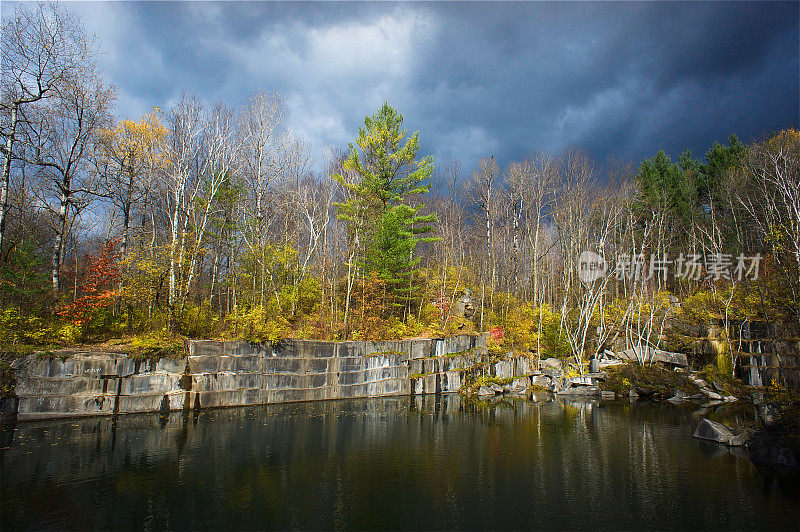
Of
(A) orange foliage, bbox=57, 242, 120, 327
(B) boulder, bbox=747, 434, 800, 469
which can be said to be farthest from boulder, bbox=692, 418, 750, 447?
(A) orange foliage, bbox=57, 242, 120, 327

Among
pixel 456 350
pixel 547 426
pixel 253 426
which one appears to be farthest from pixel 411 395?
pixel 253 426

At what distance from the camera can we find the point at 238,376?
55.8 feet

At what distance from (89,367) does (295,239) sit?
15.4 m

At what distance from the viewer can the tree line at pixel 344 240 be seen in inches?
660

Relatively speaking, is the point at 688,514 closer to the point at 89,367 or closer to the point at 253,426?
the point at 253,426

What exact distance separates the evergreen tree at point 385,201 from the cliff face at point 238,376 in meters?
4.66

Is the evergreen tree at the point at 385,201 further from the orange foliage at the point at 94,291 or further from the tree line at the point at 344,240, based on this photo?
the orange foliage at the point at 94,291

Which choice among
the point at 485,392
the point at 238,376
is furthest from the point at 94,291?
the point at 485,392

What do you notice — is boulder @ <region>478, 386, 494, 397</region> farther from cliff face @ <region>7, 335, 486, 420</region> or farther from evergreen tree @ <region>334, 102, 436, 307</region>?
evergreen tree @ <region>334, 102, 436, 307</region>

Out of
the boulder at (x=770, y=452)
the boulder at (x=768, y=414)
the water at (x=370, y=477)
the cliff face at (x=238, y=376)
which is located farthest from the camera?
the cliff face at (x=238, y=376)

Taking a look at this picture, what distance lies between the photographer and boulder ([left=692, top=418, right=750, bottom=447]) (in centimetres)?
1239

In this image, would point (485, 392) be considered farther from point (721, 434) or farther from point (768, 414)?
point (768, 414)

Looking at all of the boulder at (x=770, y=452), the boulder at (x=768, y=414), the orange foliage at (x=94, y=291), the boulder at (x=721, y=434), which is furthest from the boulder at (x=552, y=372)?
the orange foliage at (x=94, y=291)

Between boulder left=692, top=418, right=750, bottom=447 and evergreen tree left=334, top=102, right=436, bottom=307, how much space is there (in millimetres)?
14943
